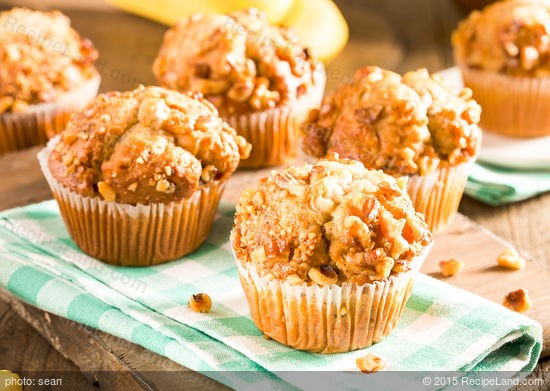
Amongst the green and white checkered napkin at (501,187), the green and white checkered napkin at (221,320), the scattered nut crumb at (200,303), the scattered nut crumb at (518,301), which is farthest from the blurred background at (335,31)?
the scattered nut crumb at (200,303)

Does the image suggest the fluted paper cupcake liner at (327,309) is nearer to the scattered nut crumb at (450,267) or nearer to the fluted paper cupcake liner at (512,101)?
the scattered nut crumb at (450,267)

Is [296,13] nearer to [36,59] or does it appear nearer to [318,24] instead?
[318,24]

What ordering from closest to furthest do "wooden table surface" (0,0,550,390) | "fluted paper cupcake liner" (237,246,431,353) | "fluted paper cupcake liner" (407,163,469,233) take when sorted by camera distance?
1. "fluted paper cupcake liner" (237,246,431,353)
2. "wooden table surface" (0,0,550,390)
3. "fluted paper cupcake liner" (407,163,469,233)

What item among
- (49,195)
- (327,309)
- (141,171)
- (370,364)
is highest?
(141,171)

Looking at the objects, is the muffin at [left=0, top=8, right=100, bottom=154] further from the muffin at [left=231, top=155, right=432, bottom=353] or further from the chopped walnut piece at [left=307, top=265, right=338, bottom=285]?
the chopped walnut piece at [left=307, top=265, right=338, bottom=285]

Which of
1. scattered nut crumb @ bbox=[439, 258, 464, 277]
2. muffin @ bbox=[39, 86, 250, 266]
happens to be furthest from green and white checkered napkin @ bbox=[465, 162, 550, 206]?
muffin @ bbox=[39, 86, 250, 266]

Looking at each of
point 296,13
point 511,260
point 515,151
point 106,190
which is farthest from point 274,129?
point 296,13
